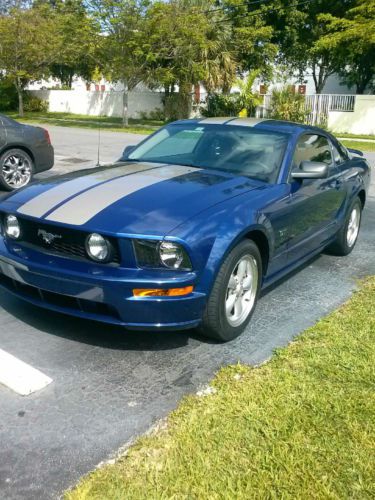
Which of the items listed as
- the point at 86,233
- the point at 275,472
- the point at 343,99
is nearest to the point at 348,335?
the point at 275,472

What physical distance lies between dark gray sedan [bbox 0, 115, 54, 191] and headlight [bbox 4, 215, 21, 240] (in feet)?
17.4

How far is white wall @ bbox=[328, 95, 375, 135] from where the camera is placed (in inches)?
948

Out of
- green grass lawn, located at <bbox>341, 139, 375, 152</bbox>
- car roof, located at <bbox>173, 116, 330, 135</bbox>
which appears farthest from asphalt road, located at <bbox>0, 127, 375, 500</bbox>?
green grass lawn, located at <bbox>341, 139, 375, 152</bbox>

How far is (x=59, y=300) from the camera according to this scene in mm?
3324

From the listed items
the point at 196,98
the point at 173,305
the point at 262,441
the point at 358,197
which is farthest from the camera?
the point at 196,98

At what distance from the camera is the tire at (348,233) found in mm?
5539

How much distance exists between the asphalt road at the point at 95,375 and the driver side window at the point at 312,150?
1.14 metres

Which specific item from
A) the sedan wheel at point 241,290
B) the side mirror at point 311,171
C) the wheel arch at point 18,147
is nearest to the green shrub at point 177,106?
the wheel arch at point 18,147

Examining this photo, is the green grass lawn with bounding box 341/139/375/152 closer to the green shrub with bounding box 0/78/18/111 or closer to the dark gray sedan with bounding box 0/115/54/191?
the dark gray sedan with bounding box 0/115/54/191

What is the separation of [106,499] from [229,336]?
1587mm

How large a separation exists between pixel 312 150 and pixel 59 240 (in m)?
2.58

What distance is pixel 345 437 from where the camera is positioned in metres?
2.57

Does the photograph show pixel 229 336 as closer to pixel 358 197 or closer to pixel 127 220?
pixel 127 220

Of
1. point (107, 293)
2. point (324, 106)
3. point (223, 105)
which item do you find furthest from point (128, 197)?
point (223, 105)
